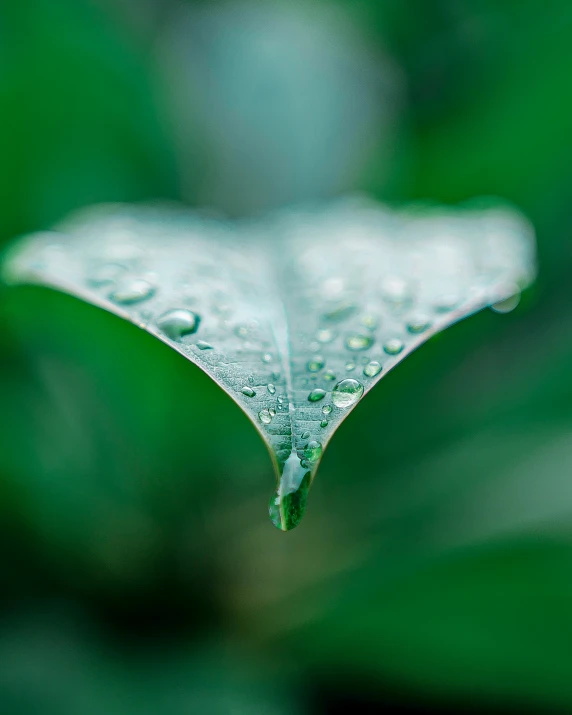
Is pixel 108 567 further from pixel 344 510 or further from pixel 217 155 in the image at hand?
pixel 217 155

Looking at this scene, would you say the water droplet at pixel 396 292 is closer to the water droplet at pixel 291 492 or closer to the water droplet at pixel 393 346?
the water droplet at pixel 393 346

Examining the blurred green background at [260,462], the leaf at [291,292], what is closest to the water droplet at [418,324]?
the leaf at [291,292]

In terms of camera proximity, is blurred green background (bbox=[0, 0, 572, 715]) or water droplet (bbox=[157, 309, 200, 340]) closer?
water droplet (bbox=[157, 309, 200, 340])

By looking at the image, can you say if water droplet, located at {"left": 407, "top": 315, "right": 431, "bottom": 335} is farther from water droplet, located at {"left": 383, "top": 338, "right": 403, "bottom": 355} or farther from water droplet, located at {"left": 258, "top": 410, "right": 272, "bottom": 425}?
water droplet, located at {"left": 258, "top": 410, "right": 272, "bottom": 425}

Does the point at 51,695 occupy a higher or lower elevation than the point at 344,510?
lower

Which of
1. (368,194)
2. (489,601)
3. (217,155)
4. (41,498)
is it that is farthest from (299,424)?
(217,155)

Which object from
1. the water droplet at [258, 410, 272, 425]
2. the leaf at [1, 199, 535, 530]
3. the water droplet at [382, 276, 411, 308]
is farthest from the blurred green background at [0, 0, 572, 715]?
the water droplet at [258, 410, 272, 425]

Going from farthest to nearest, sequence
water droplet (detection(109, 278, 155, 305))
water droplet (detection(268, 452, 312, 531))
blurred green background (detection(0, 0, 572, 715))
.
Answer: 1. blurred green background (detection(0, 0, 572, 715))
2. water droplet (detection(109, 278, 155, 305))
3. water droplet (detection(268, 452, 312, 531))

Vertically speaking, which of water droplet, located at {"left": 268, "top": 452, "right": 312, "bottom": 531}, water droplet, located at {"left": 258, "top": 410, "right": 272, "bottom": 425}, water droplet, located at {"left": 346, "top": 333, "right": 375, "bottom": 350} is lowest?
water droplet, located at {"left": 268, "top": 452, "right": 312, "bottom": 531}
